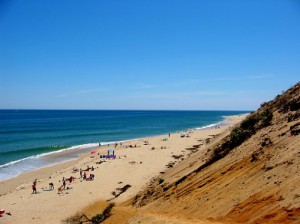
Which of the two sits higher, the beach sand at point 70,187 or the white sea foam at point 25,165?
the beach sand at point 70,187

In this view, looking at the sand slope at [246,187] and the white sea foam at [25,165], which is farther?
the white sea foam at [25,165]

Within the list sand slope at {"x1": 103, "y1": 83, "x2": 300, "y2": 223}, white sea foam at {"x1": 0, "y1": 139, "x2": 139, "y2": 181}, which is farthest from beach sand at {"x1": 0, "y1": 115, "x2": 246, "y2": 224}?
sand slope at {"x1": 103, "y1": 83, "x2": 300, "y2": 223}

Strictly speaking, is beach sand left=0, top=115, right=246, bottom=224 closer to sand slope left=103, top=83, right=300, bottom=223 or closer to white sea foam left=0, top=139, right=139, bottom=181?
white sea foam left=0, top=139, right=139, bottom=181

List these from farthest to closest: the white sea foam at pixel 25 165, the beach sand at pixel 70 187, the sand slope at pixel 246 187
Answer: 1. the white sea foam at pixel 25 165
2. the beach sand at pixel 70 187
3. the sand slope at pixel 246 187

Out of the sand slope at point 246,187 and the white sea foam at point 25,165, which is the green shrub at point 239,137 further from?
the white sea foam at point 25,165

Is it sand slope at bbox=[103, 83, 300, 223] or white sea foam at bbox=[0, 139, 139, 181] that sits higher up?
sand slope at bbox=[103, 83, 300, 223]

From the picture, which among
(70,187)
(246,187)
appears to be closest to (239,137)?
(246,187)

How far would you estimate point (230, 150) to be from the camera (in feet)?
48.4

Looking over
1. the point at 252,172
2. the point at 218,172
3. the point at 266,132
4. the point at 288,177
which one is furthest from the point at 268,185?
the point at 266,132

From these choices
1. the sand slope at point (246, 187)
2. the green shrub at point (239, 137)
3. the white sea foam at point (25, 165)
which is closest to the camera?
the sand slope at point (246, 187)

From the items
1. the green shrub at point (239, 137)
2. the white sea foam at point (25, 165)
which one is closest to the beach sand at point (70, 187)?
the white sea foam at point (25, 165)

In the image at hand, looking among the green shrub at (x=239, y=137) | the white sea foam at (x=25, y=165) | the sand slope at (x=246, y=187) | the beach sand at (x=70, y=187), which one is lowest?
the white sea foam at (x=25, y=165)

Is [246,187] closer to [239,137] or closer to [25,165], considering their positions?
[239,137]

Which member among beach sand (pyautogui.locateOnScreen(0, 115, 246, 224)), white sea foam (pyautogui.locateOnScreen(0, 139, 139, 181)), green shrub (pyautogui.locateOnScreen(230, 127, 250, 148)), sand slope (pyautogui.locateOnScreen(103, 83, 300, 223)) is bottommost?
white sea foam (pyautogui.locateOnScreen(0, 139, 139, 181))
